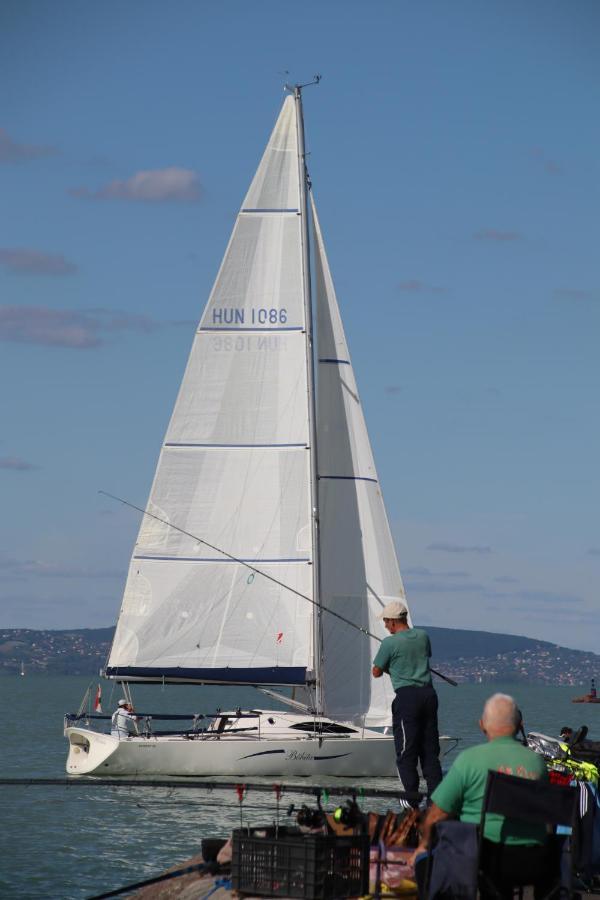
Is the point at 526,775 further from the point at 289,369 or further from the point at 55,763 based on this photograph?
the point at 55,763

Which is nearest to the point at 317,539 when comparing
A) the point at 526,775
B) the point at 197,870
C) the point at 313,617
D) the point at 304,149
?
the point at 313,617

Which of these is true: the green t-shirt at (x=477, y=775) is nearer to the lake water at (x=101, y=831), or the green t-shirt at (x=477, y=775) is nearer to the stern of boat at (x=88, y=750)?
the lake water at (x=101, y=831)

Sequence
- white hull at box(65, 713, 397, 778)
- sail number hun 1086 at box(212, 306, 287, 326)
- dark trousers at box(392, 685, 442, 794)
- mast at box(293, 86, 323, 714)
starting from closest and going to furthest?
dark trousers at box(392, 685, 442, 794) < white hull at box(65, 713, 397, 778) < mast at box(293, 86, 323, 714) < sail number hun 1086 at box(212, 306, 287, 326)

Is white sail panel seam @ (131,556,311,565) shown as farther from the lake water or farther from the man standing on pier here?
the man standing on pier

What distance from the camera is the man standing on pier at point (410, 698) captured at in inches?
550

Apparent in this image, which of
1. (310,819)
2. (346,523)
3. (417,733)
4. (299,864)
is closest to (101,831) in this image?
(346,523)

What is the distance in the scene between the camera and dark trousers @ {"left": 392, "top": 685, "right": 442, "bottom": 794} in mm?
13938

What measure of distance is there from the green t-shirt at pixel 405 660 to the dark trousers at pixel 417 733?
0.08 m

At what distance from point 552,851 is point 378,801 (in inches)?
710

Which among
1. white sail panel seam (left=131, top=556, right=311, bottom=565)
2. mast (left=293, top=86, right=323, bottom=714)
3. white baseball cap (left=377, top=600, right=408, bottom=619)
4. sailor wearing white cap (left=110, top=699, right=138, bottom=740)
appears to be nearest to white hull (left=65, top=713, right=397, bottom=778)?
sailor wearing white cap (left=110, top=699, right=138, bottom=740)

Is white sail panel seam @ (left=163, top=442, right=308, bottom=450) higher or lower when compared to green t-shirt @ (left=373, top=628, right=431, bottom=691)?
higher

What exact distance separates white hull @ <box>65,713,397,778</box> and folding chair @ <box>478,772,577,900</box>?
20.4 m

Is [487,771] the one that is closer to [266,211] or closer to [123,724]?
[123,724]

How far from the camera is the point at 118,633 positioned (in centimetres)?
3188
